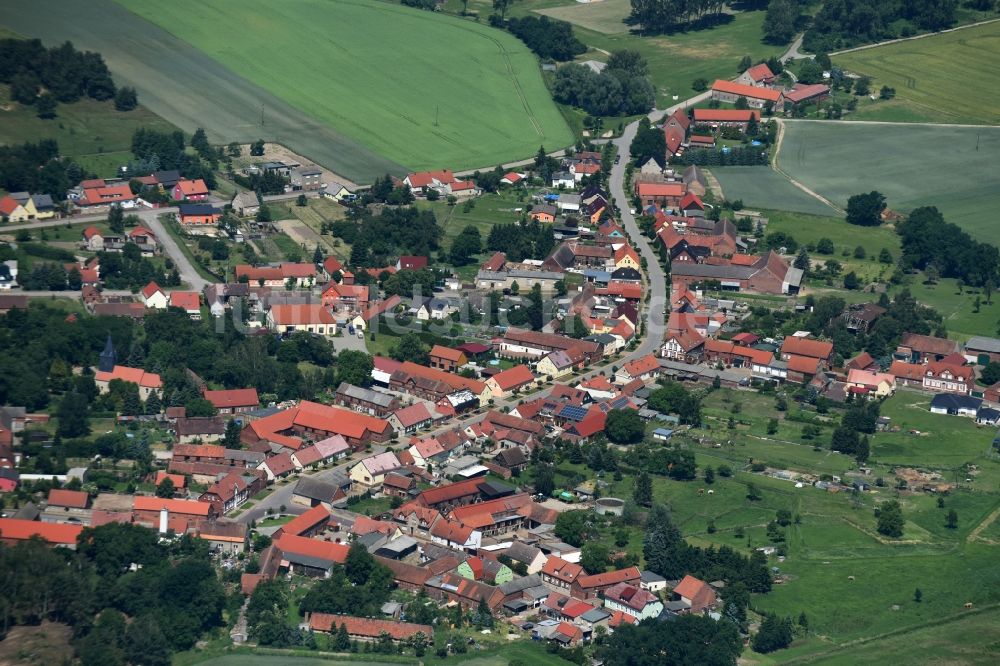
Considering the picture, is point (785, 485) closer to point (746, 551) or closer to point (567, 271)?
point (746, 551)

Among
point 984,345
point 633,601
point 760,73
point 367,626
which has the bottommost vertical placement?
point 367,626

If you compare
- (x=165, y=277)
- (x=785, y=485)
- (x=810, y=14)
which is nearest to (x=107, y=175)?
(x=165, y=277)

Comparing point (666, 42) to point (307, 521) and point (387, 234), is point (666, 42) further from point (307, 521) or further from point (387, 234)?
point (307, 521)

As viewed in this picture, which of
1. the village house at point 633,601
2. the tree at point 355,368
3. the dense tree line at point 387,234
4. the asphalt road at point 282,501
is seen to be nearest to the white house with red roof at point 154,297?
the tree at point 355,368

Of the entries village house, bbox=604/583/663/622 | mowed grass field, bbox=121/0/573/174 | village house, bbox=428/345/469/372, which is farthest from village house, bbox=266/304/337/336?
village house, bbox=604/583/663/622

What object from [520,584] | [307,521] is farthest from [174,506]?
[520,584]

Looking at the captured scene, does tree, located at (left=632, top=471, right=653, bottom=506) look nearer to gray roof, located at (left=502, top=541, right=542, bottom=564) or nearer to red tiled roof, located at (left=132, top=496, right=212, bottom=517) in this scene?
gray roof, located at (left=502, top=541, right=542, bottom=564)

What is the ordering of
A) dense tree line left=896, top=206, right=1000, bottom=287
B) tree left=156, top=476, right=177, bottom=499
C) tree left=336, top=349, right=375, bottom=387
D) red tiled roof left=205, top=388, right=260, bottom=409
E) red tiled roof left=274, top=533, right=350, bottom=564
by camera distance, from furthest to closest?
dense tree line left=896, top=206, right=1000, bottom=287 → tree left=336, top=349, right=375, bottom=387 → red tiled roof left=205, top=388, right=260, bottom=409 → tree left=156, top=476, right=177, bottom=499 → red tiled roof left=274, top=533, right=350, bottom=564
